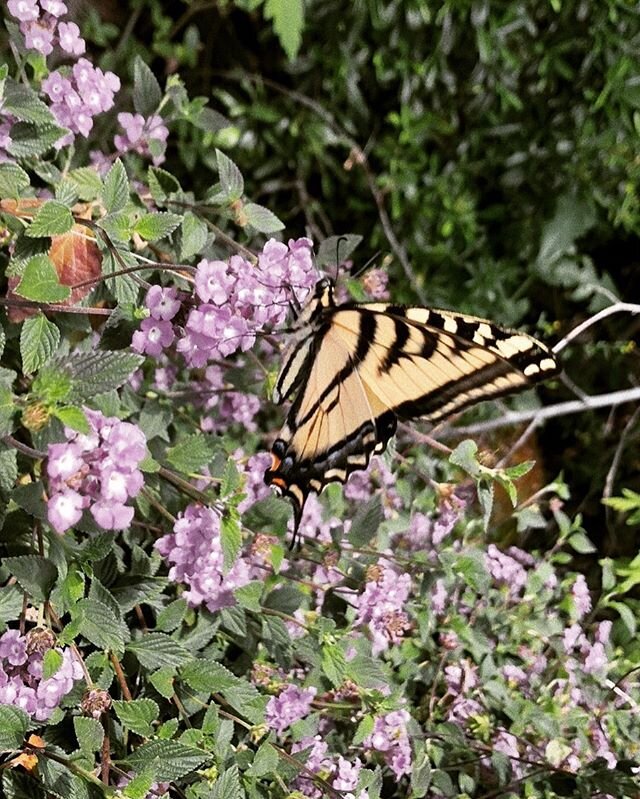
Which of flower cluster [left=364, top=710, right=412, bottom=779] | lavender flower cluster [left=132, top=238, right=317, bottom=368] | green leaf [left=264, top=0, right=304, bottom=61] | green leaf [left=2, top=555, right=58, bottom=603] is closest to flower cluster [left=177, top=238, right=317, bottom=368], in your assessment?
lavender flower cluster [left=132, top=238, right=317, bottom=368]

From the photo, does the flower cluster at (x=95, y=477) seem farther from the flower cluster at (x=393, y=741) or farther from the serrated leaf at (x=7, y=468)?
the flower cluster at (x=393, y=741)

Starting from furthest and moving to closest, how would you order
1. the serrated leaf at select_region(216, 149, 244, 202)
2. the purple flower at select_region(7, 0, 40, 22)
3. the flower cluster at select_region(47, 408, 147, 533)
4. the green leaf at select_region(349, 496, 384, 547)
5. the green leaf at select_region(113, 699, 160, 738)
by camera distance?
the green leaf at select_region(349, 496, 384, 547)
the serrated leaf at select_region(216, 149, 244, 202)
the purple flower at select_region(7, 0, 40, 22)
the green leaf at select_region(113, 699, 160, 738)
the flower cluster at select_region(47, 408, 147, 533)

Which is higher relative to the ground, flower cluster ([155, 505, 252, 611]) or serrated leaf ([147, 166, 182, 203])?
serrated leaf ([147, 166, 182, 203])

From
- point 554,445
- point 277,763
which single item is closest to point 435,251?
point 554,445

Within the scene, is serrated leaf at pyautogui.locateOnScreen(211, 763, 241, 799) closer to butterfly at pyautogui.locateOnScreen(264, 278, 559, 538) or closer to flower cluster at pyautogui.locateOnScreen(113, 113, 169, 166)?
butterfly at pyautogui.locateOnScreen(264, 278, 559, 538)

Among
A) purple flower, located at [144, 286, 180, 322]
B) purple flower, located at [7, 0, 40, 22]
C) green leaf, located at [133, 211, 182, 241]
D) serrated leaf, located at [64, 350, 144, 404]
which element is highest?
purple flower, located at [7, 0, 40, 22]

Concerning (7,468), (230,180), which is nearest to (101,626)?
(7,468)

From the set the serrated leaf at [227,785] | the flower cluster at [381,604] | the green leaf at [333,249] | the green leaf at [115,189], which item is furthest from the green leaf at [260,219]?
the serrated leaf at [227,785]
